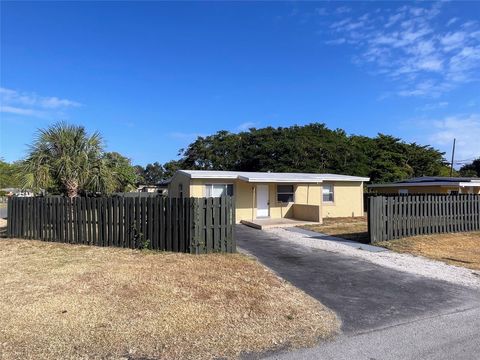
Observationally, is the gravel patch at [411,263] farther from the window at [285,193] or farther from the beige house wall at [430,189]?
the beige house wall at [430,189]

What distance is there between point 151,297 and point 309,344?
263 centimetres

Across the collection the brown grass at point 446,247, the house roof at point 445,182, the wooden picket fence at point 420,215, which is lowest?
the brown grass at point 446,247

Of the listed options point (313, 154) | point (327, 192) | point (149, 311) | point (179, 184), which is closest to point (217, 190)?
point (179, 184)

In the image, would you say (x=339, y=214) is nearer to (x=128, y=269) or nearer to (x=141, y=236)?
(x=141, y=236)

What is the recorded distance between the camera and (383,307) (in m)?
6.13

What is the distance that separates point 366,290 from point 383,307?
1022 millimetres

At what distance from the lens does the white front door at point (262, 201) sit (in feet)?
69.4

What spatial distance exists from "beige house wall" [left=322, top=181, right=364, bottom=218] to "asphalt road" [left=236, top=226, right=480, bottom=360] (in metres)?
13.3

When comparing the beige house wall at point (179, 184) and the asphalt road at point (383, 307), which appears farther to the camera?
the beige house wall at point (179, 184)

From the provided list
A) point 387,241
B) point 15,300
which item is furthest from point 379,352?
point 387,241

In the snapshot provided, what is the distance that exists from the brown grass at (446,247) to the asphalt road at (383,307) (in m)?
2.22

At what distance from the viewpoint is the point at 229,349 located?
441 centimetres

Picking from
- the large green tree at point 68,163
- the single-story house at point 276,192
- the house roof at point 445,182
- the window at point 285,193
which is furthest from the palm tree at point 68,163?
the house roof at point 445,182

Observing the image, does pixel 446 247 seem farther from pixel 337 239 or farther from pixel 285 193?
pixel 285 193
